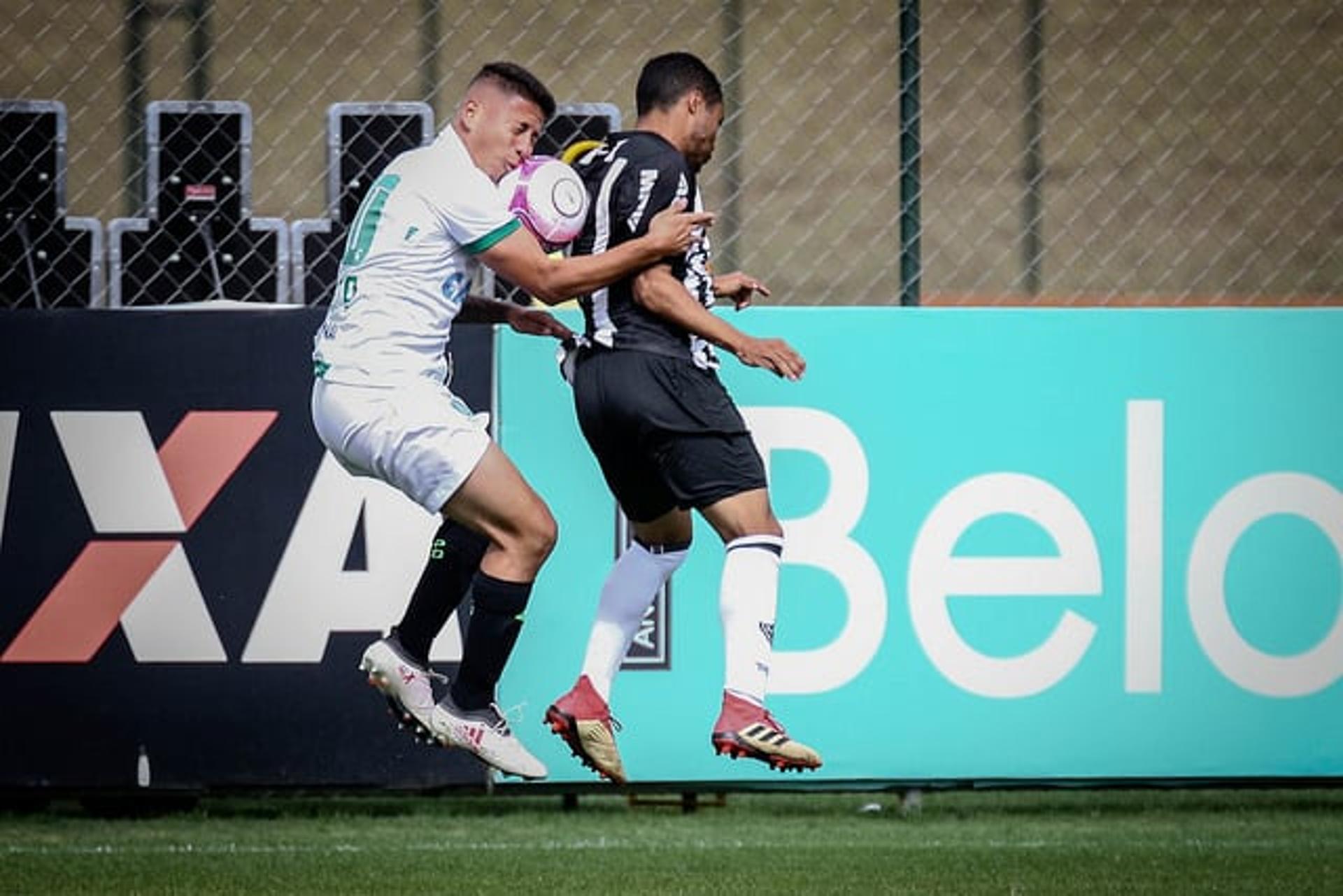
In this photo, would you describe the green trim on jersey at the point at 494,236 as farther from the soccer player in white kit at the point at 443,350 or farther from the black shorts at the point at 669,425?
the black shorts at the point at 669,425

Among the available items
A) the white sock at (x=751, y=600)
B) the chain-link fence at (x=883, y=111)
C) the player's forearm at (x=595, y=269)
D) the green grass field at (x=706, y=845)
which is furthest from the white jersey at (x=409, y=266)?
the chain-link fence at (x=883, y=111)

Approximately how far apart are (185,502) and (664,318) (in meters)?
2.58

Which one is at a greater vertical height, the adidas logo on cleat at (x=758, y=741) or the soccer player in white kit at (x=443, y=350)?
the soccer player in white kit at (x=443, y=350)

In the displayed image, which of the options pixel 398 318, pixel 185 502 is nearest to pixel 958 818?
pixel 185 502

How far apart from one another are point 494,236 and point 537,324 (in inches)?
18.3

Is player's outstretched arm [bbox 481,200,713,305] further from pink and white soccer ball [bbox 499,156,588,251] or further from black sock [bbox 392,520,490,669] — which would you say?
black sock [bbox 392,520,490,669]

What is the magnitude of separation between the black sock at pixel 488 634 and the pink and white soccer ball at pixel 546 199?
2.98ft

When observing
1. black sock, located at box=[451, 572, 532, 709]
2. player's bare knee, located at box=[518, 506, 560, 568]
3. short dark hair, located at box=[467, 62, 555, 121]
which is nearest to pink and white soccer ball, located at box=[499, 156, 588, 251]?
short dark hair, located at box=[467, 62, 555, 121]

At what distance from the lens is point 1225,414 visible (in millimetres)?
8484

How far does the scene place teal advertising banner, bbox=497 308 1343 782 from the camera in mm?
8289

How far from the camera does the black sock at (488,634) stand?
6.20 metres

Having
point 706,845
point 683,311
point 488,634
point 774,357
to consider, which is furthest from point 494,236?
point 706,845

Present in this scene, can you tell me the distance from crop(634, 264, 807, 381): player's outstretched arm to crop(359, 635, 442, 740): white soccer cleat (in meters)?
1.12

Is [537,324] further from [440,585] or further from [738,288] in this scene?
[440,585]
